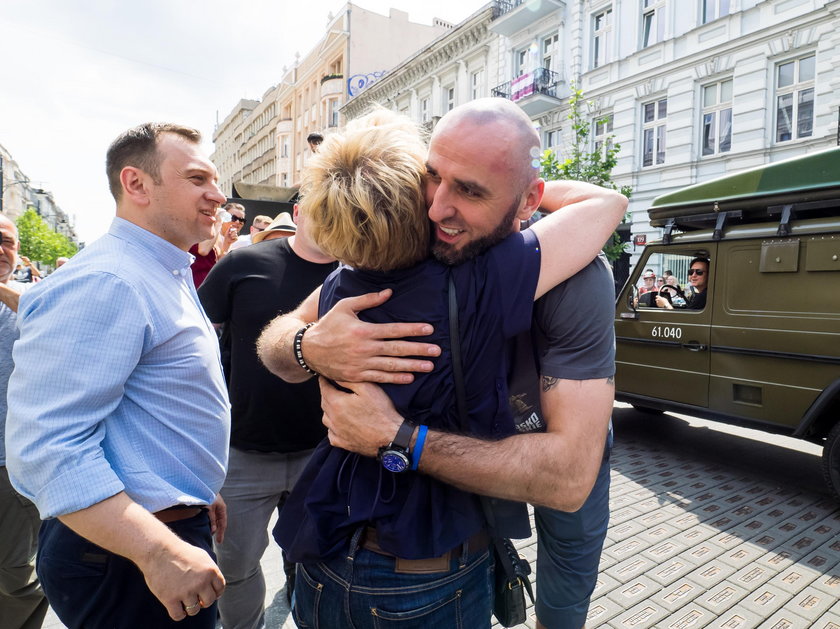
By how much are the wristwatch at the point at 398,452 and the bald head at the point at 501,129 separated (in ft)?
2.04

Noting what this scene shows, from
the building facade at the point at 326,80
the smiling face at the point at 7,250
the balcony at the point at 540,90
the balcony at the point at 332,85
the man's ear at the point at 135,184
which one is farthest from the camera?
the balcony at the point at 332,85

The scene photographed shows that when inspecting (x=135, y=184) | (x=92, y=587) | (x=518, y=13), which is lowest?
(x=92, y=587)

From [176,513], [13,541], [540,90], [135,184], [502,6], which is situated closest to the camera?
[176,513]

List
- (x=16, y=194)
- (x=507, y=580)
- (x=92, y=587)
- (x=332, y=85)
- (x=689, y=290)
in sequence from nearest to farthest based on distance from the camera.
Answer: (x=507, y=580) < (x=92, y=587) < (x=689, y=290) < (x=332, y=85) < (x=16, y=194)

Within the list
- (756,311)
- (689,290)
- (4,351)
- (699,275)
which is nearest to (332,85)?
(689,290)

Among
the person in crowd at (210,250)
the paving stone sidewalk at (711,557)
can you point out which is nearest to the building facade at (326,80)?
the person in crowd at (210,250)

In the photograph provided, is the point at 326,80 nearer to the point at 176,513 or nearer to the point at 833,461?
the point at 833,461

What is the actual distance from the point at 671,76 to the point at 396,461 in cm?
1701

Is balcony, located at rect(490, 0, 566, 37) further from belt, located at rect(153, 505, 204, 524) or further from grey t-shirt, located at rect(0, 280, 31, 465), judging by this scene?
belt, located at rect(153, 505, 204, 524)

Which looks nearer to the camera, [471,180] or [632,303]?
[471,180]

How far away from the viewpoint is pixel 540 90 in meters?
17.6

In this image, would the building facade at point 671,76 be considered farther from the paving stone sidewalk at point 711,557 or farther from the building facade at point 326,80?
the building facade at point 326,80

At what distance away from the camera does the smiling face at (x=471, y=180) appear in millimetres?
1147

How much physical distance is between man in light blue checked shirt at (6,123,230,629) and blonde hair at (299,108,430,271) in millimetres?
677
